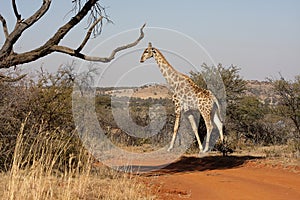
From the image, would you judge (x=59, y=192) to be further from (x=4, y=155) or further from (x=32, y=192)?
(x=4, y=155)

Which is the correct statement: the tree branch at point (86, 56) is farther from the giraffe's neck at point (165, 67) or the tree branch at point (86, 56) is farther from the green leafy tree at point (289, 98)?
the green leafy tree at point (289, 98)

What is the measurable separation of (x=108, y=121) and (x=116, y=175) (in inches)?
338

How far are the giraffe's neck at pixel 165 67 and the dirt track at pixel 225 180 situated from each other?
2.57m

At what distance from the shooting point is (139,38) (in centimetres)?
967

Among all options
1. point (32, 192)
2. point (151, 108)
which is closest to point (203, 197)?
point (32, 192)

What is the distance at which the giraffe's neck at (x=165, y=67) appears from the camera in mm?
14672

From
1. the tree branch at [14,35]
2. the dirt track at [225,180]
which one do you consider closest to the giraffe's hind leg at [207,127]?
the dirt track at [225,180]

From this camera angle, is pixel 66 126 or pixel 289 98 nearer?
pixel 66 126

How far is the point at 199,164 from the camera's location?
43.9 feet

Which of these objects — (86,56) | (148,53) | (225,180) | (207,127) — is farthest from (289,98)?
(86,56)

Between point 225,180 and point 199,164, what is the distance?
310 centimetres

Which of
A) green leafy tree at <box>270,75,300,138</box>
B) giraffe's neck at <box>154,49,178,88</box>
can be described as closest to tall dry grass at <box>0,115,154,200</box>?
giraffe's neck at <box>154,49,178,88</box>

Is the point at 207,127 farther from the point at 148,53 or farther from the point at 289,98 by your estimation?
the point at 289,98

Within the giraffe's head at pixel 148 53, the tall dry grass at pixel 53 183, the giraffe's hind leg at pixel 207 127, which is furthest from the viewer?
the giraffe's hind leg at pixel 207 127
